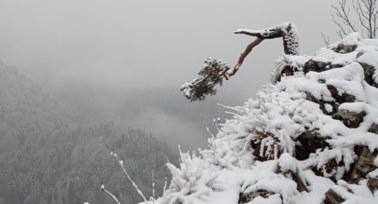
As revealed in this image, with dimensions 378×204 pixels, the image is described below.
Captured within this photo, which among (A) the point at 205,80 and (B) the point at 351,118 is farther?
(A) the point at 205,80

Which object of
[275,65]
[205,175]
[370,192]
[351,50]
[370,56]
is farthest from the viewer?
[275,65]

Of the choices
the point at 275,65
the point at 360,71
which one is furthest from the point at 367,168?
the point at 275,65

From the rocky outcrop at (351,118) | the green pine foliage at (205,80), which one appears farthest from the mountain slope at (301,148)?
the green pine foliage at (205,80)

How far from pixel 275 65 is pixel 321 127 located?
121 inches

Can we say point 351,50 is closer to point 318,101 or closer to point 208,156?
point 318,101

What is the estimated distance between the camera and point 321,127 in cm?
460

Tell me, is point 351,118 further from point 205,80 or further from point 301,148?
point 205,80

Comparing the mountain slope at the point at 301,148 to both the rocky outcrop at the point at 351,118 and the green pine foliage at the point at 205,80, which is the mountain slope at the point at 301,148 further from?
the green pine foliage at the point at 205,80

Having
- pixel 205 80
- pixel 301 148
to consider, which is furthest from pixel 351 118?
pixel 205 80

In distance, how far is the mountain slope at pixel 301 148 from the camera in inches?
154

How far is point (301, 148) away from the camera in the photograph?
458 centimetres

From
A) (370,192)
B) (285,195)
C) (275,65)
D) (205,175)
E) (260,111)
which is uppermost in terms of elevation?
(275,65)

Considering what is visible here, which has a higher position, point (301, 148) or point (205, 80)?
point (205, 80)

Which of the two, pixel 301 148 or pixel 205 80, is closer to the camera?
pixel 301 148
